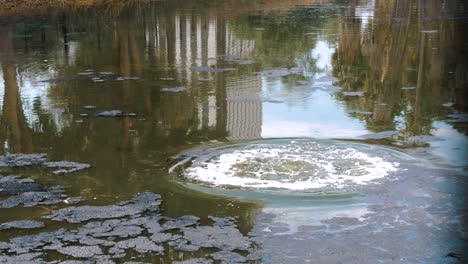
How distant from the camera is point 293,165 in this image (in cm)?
919

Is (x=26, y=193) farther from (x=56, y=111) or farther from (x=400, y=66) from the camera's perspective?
(x=400, y=66)

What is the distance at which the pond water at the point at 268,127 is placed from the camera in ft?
25.0

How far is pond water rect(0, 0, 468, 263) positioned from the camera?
762cm

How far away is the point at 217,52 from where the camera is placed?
65.7 ft

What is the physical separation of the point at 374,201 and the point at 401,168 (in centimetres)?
128

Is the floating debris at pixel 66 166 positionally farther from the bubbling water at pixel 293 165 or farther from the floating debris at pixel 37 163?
the bubbling water at pixel 293 165

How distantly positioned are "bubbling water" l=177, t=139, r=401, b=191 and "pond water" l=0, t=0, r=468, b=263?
0.11 feet

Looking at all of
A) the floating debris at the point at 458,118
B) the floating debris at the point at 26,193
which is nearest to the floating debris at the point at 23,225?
the floating debris at the point at 26,193

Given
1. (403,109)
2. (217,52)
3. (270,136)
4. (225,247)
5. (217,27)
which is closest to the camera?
(225,247)

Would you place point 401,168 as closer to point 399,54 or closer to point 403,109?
point 403,109

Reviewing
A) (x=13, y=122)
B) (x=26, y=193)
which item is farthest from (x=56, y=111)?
(x=26, y=193)

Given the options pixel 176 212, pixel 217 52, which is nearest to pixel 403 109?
pixel 176 212

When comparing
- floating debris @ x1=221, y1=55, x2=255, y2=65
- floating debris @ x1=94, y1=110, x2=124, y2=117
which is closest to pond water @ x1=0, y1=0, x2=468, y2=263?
floating debris @ x1=94, y1=110, x2=124, y2=117

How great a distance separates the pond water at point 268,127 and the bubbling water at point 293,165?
33mm
